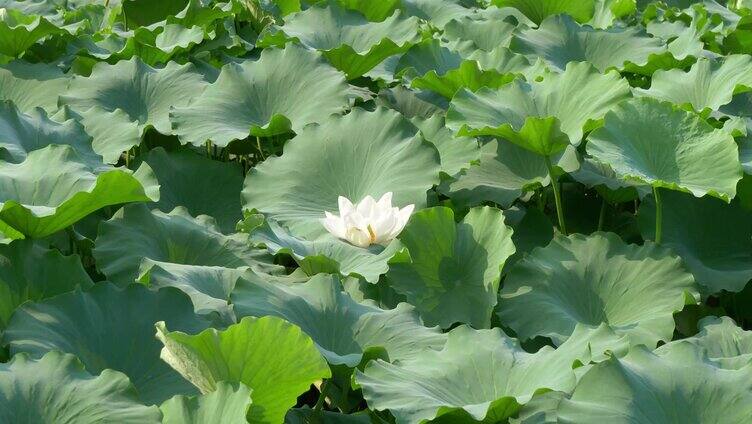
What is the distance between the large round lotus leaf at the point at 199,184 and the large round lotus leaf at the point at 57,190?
343 mm

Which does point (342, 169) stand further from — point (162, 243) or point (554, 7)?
point (554, 7)

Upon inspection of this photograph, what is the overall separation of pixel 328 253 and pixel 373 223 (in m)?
0.09

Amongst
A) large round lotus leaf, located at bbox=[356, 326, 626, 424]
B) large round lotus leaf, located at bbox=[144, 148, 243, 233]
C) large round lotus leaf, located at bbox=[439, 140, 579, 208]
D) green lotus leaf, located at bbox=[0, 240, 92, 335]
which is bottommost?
large round lotus leaf, located at bbox=[144, 148, 243, 233]

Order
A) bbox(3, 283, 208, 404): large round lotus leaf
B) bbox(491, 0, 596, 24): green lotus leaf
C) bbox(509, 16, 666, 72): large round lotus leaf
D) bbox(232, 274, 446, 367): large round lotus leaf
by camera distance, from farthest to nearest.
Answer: bbox(491, 0, 596, 24): green lotus leaf → bbox(509, 16, 666, 72): large round lotus leaf → bbox(232, 274, 446, 367): large round lotus leaf → bbox(3, 283, 208, 404): large round lotus leaf

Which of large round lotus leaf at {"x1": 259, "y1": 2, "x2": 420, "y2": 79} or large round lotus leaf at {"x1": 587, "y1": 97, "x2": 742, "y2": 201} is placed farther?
large round lotus leaf at {"x1": 259, "y1": 2, "x2": 420, "y2": 79}

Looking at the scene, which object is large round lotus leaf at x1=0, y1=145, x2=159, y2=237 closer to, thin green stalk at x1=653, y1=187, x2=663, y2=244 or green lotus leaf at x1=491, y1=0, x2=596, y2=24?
thin green stalk at x1=653, y1=187, x2=663, y2=244

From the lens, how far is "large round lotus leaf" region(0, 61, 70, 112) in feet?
8.13

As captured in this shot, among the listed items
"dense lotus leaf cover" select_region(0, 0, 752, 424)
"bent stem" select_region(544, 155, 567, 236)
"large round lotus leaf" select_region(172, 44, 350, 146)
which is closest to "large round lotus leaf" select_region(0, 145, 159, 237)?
"dense lotus leaf cover" select_region(0, 0, 752, 424)

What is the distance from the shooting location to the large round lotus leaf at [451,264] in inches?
71.9

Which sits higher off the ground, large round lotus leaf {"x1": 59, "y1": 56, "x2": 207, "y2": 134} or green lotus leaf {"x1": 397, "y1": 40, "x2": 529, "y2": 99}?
green lotus leaf {"x1": 397, "y1": 40, "x2": 529, "y2": 99}

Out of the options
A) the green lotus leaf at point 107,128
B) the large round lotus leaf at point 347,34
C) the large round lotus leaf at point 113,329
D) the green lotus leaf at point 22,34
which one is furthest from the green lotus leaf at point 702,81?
the green lotus leaf at point 22,34

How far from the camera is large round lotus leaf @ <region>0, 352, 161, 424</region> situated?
1.27m

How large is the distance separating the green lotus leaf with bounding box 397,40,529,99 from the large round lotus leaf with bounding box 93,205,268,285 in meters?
0.63

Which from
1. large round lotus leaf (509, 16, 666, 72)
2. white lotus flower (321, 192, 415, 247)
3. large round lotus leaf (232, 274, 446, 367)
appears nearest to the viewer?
large round lotus leaf (232, 274, 446, 367)
